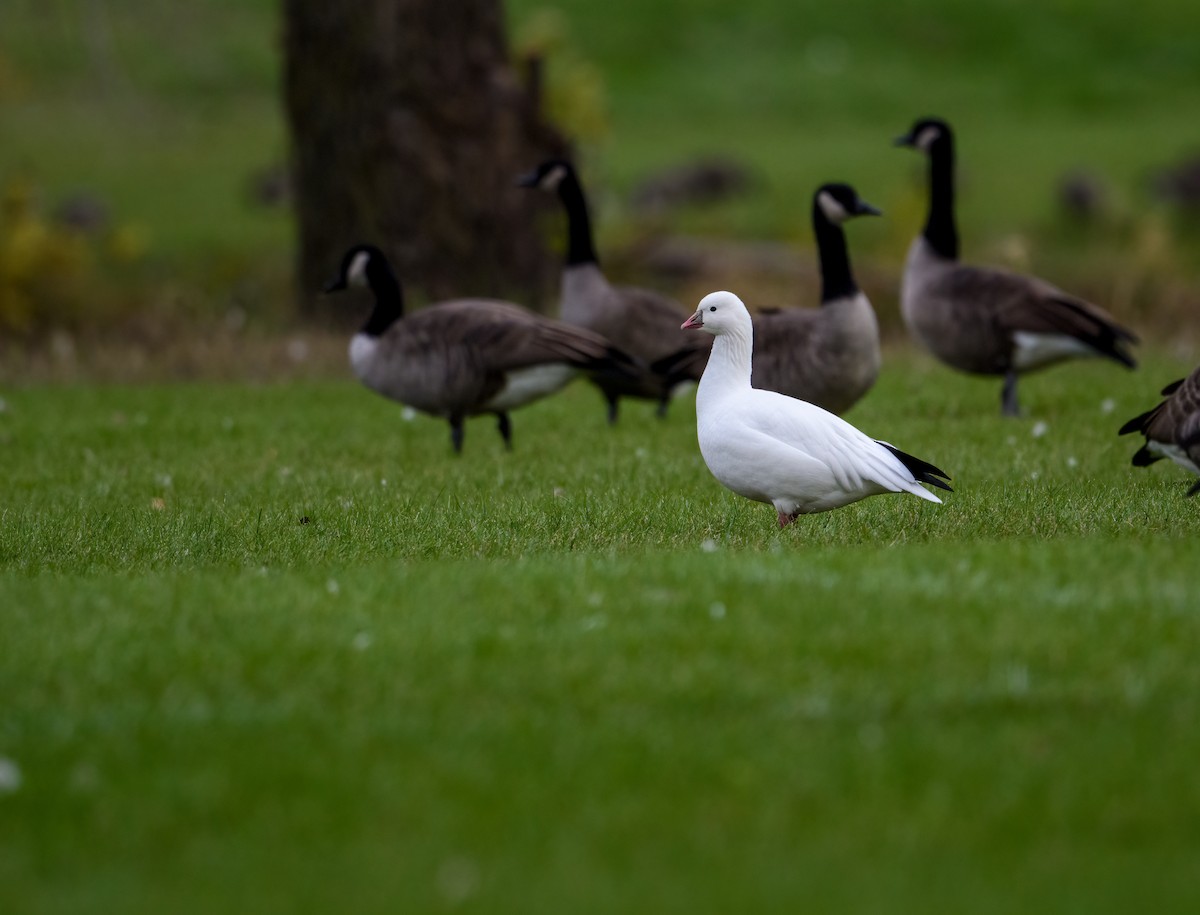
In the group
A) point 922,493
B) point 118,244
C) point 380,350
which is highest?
point 922,493

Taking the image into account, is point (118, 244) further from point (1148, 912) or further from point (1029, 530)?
point (1148, 912)

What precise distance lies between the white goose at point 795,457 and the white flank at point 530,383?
337 centimetres

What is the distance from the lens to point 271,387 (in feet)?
53.2

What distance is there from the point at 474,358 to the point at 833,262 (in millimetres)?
2720

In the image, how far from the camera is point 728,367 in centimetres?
838

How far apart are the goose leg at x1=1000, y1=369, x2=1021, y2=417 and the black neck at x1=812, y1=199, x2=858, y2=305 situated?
2.41 m

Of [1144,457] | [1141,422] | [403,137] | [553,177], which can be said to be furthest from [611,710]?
[403,137]

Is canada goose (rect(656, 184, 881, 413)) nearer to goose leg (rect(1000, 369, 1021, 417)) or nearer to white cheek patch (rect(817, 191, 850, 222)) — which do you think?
white cheek patch (rect(817, 191, 850, 222))

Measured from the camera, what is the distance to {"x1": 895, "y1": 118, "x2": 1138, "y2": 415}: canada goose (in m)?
12.4

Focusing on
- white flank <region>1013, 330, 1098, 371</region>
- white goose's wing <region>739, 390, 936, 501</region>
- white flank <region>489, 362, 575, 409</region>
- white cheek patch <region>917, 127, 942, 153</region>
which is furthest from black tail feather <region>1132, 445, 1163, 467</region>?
white cheek patch <region>917, 127, 942, 153</region>

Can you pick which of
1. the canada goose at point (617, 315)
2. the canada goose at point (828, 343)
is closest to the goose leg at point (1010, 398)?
the canada goose at point (828, 343)

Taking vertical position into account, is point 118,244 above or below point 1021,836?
below

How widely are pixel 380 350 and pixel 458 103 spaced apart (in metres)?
8.47

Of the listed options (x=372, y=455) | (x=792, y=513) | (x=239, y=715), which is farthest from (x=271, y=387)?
(x=239, y=715)
